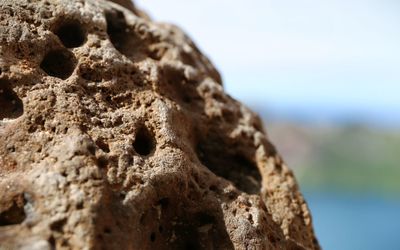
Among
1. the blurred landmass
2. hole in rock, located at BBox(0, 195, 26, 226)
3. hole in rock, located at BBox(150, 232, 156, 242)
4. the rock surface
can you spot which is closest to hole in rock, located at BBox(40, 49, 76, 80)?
the rock surface

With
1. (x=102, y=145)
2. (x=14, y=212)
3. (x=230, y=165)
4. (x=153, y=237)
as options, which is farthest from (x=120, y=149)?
(x=230, y=165)

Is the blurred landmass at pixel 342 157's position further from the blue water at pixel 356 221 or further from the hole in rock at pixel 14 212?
the hole in rock at pixel 14 212

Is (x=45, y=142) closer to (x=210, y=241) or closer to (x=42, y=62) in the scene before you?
(x=42, y=62)

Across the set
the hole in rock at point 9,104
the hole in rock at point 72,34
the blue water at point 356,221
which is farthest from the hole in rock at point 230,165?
the blue water at point 356,221

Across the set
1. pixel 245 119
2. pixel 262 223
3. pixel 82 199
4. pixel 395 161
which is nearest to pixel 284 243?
pixel 262 223

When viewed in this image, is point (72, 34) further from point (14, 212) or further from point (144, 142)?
point (14, 212)

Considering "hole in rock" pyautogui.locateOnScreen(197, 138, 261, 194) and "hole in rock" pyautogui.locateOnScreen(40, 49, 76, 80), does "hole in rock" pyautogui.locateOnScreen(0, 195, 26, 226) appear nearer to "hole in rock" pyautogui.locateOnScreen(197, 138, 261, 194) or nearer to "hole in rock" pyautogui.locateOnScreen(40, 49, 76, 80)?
"hole in rock" pyautogui.locateOnScreen(40, 49, 76, 80)
